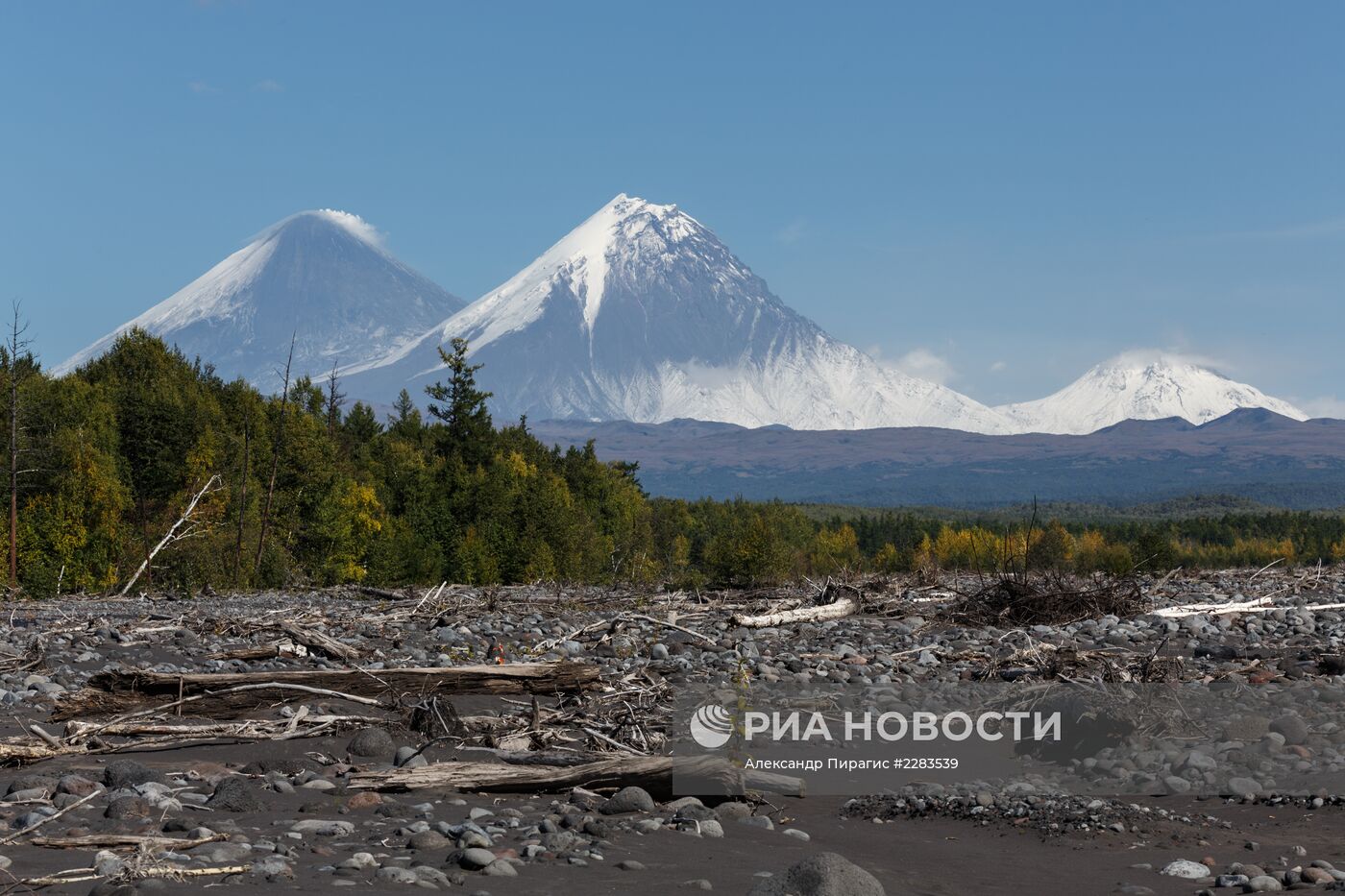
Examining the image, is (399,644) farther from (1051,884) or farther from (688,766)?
(1051,884)

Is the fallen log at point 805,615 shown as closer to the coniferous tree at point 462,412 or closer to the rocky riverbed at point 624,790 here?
the rocky riverbed at point 624,790

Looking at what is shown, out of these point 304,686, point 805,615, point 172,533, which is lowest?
point 805,615

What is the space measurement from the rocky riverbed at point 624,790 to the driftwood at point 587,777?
6 cm

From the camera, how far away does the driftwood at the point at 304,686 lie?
1041 cm

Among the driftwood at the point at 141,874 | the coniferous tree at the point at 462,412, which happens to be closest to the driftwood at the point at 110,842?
the driftwood at the point at 141,874

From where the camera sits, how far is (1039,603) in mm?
17078

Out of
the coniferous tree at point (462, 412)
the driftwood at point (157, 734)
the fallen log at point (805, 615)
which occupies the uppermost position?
A: the coniferous tree at point (462, 412)

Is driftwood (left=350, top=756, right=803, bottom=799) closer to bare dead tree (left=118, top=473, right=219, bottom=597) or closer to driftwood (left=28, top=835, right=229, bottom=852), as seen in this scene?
driftwood (left=28, top=835, right=229, bottom=852)

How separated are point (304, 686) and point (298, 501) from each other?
47.0 m

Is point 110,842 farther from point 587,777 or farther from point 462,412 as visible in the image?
point 462,412

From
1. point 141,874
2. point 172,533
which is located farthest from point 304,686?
point 172,533

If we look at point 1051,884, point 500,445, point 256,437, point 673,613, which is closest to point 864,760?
point 1051,884

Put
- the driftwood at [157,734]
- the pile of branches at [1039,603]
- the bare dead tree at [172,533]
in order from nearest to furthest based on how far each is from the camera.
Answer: the driftwood at [157,734]
the pile of branches at [1039,603]
the bare dead tree at [172,533]

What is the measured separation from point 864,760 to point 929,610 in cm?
1034
